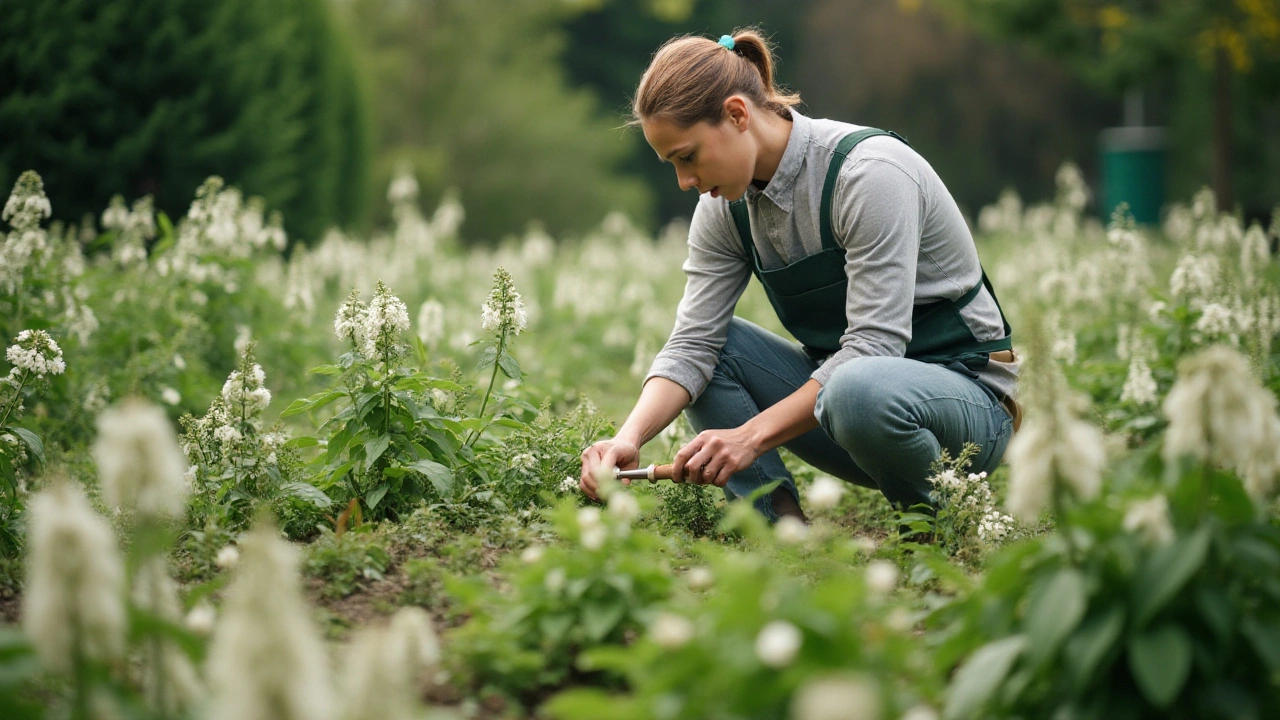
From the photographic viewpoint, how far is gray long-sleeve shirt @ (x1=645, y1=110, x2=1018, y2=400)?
3082 mm

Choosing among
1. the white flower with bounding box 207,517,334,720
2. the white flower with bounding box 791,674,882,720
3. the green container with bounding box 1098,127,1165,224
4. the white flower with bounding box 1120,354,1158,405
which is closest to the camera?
the white flower with bounding box 791,674,882,720

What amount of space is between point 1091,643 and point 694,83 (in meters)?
1.89

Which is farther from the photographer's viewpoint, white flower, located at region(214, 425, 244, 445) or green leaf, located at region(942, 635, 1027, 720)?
white flower, located at region(214, 425, 244, 445)

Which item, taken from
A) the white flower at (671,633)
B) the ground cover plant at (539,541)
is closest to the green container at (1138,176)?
the ground cover plant at (539,541)

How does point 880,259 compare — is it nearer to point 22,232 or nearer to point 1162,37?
point 22,232

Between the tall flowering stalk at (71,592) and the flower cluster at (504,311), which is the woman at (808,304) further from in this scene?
the tall flowering stalk at (71,592)

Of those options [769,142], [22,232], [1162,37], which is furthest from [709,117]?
[1162,37]

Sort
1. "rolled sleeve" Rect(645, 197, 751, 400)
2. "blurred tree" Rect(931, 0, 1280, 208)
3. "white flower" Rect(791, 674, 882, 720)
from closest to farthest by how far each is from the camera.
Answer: "white flower" Rect(791, 674, 882, 720) → "rolled sleeve" Rect(645, 197, 751, 400) → "blurred tree" Rect(931, 0, 1280, 208)

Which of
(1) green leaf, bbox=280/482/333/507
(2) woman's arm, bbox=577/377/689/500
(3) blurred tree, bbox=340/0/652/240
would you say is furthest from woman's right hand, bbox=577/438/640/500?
(3) blurred tree, bbox=340/0/652/240

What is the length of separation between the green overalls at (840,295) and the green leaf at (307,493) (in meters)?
1.44

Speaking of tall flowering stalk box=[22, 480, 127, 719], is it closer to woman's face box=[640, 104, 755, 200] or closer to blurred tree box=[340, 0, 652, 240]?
woman's face box=[640, 104, 755, 200]

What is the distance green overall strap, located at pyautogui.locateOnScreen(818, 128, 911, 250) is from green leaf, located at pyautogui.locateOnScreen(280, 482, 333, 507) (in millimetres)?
1581

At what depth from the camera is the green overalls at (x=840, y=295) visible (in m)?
3.24

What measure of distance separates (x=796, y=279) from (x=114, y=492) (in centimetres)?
221
